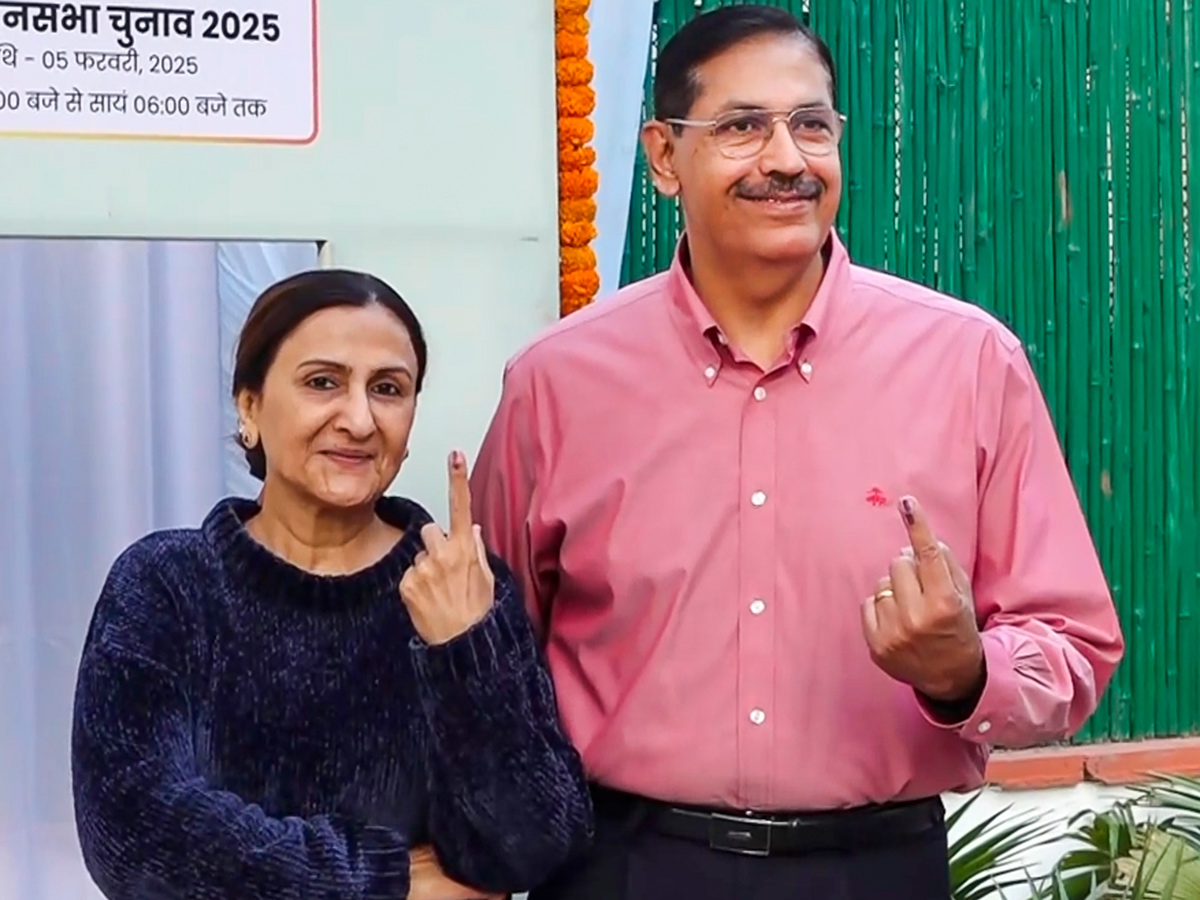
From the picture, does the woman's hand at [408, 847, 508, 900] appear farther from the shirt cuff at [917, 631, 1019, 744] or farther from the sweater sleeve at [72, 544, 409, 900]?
the shirt cuff at [917, 631, 1019, 744]

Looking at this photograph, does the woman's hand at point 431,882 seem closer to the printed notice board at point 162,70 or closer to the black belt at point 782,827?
the black belt at point 782,827

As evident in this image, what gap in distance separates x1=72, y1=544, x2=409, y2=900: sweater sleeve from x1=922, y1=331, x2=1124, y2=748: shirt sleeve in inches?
27.3

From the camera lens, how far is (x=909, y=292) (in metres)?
2.23

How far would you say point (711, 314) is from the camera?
2.19 m

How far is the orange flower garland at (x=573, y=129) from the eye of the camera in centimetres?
257

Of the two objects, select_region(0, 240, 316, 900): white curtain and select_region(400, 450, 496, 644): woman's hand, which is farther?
select_region(0, 240, 316, 900): white curtain

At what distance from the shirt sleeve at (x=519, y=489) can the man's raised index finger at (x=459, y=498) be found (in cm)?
29

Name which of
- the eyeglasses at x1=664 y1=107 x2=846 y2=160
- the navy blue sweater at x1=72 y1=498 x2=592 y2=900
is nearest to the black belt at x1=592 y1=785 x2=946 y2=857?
the navy blue sweater at x1=72 y1=498 x2=592 y2=900

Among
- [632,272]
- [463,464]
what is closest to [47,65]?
[463,464]

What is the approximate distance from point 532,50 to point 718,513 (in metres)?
0.85

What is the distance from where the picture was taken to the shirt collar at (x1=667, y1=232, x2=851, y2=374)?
7.04 ft

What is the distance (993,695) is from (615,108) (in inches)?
71.5

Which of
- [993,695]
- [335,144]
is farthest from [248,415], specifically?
[993,695]

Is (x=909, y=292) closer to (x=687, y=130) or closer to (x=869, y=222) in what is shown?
(x=687, y=130)
